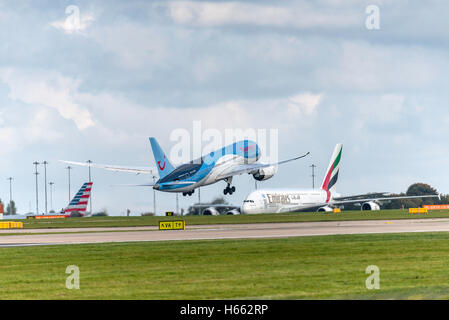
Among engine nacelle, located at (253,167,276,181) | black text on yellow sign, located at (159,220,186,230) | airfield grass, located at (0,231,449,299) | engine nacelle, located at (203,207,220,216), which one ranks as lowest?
airfield grass, located at (0,231,449,299)

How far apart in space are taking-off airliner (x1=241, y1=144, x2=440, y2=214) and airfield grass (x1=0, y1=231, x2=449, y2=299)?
78.3 m

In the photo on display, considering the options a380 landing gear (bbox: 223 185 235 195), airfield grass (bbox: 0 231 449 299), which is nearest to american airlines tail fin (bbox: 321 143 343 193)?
a380 landing gear (bbox: 223 185 235 195)

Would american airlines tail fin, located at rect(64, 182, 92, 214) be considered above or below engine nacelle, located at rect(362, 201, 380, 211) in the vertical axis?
above

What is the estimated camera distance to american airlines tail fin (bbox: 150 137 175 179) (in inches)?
4146

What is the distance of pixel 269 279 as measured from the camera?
85.9ft

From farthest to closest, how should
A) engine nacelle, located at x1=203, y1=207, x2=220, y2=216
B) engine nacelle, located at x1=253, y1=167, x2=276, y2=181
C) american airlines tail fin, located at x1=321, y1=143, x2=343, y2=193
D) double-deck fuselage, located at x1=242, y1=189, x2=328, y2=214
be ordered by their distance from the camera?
american airlines tail fin, located at x1=321, y1=143, x2=343, y2=193, engine nacelle, located at x1=203, y1=207, x2=220, y2=216, double-deck fuselage, located at x1=242, y1=189, x2=328, y2=214, engine nacelle, located at x1=253, y1=167, x2=276, y2=181

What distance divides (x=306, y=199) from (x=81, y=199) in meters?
38.0

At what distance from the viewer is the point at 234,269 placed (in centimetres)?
2947

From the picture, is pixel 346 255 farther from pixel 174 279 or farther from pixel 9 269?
pixel 9 269

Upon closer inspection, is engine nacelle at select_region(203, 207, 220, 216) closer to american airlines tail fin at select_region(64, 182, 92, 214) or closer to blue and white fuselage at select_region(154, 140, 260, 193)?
american airlines tail fin at select_region(64, 182, 92, 214)

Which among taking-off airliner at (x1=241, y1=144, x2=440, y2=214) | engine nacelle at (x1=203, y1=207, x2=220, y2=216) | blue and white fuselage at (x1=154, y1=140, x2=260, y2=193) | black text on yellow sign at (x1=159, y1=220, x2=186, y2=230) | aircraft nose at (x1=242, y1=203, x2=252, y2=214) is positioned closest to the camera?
black text on yellow sign at (x1=159, y1=220, x2=186, y2=230)

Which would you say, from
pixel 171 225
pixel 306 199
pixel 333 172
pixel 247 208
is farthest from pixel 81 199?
pixel 171 225

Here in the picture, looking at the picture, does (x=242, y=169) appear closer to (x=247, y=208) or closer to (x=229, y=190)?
(x=229, y=190)

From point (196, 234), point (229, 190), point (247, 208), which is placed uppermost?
point (229, 190)
